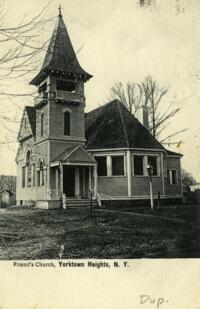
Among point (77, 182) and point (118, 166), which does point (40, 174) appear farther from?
point (118, 166)

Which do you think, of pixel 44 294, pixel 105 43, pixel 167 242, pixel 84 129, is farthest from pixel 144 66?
pixel 84 129

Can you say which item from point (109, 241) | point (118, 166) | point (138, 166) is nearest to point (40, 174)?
point (118, 166)

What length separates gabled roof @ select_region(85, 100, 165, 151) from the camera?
1225cm

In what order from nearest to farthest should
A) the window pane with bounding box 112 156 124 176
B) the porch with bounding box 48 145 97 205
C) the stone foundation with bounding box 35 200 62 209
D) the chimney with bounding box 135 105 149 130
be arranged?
the chimney with bounding box 135 105 149 130 < the stone foundation with bounding box 35 200 62 209 < the porch with bounding box 48 145 97 205 < the window pane with bounding box 112 156 124 176

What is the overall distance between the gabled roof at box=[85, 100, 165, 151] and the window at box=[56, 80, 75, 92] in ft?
4.42

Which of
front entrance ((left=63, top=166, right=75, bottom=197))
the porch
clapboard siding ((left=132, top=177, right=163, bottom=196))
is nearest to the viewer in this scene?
clapboard siding ((left=132, top=177, right=163, bottom=196))

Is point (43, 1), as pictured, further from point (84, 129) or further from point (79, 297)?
point (84, 129)

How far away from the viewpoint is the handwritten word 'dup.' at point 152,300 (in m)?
3.71

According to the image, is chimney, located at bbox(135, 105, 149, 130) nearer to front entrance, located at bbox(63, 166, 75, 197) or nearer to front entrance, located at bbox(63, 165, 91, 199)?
front entrance, located at bbox(63, 165, 91, 199)

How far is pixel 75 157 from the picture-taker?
12000mm

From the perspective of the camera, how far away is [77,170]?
12.6 metres

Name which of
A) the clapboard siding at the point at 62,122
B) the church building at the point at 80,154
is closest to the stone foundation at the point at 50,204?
the church building at the point at 80,154

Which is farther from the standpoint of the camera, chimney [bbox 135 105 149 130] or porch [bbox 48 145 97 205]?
Result: porch [bbox 48 145 97 205]

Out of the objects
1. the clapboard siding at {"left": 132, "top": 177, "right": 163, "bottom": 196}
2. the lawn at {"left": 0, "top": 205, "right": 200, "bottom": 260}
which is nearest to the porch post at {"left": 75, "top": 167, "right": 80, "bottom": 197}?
the clapboard siding at {"left": 132, "top": 177, "right": 163, "bottom": 196}
